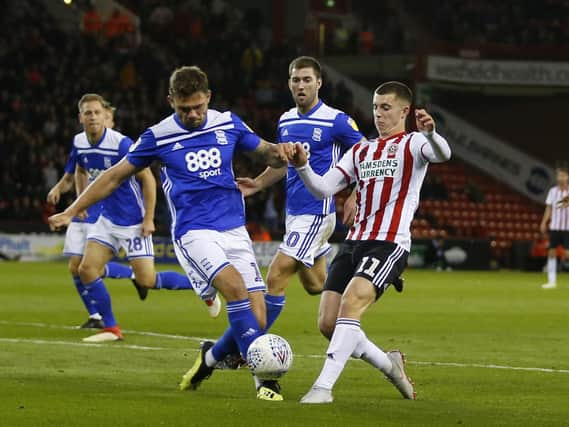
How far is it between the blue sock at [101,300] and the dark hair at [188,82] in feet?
17.4

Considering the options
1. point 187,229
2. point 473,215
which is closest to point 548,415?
point 187,229

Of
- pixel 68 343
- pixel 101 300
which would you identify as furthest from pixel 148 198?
pixel 68 343

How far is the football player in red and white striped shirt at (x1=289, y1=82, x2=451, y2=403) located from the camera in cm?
858

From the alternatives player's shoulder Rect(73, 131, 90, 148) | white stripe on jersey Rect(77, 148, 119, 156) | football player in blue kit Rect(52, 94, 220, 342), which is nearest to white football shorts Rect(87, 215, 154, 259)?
football player in blue kit Rect(52, 94, 220, 342)

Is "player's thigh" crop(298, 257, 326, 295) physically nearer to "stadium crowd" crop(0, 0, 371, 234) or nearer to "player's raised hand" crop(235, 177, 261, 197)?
"player's raised hand" crop(235, 177, 261, 197)

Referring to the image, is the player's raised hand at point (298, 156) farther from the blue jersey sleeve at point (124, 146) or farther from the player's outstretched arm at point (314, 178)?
the blue jersey sleeve at point (124, 146)

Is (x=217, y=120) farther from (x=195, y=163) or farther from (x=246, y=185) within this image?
(x=246, y=185)

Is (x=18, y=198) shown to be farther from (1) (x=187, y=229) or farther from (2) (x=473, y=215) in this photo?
(1) (x=187, y=229)

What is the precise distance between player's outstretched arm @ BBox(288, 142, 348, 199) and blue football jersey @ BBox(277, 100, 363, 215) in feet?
7.98

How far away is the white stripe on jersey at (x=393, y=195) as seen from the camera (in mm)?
8828

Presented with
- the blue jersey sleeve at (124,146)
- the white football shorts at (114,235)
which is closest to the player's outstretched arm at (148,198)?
the white football shorts at (114,235)

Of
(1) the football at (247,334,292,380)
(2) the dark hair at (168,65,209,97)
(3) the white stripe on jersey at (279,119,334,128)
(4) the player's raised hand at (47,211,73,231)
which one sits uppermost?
(2) the dark hair at (168,65,209,97)

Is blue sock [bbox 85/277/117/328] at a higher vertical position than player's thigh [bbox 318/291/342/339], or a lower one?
lower

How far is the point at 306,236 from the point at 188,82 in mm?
3224
